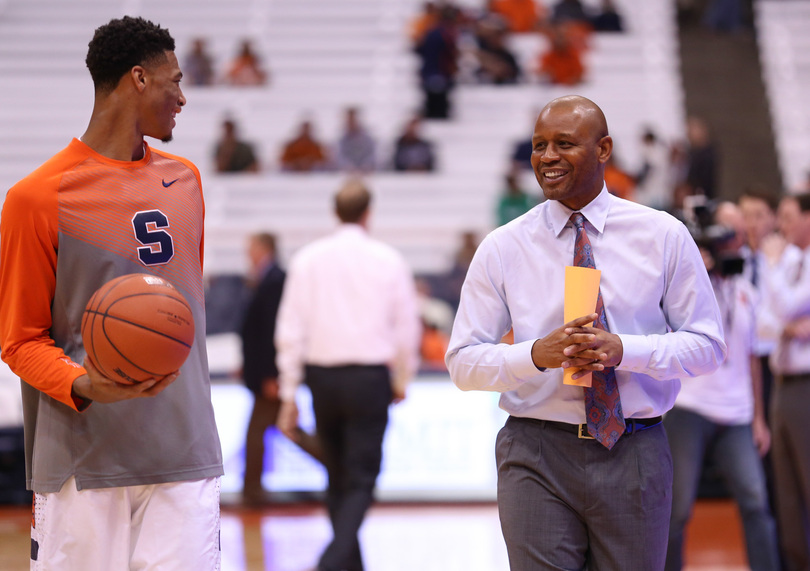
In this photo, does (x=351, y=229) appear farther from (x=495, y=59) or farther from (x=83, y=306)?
(x=495, y=59)

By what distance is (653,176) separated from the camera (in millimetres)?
12547

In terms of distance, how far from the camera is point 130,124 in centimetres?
261

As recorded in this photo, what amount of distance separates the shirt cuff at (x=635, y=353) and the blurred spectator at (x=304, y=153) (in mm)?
11338

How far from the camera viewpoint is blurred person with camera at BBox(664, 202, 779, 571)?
14.5 feet

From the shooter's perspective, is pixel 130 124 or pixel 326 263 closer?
pixel 130 124

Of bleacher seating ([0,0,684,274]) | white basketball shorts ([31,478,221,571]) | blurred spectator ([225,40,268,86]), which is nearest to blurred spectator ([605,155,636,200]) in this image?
bleacher seating ([0,0,684,274])

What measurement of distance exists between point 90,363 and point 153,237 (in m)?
0.40

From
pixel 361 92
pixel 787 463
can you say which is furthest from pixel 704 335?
pixel 361 92

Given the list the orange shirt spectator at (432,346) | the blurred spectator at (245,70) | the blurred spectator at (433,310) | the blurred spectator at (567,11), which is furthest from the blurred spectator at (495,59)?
the orange shirt spectator at (432,346)

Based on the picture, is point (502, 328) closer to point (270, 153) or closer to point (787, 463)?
point (787, 463)

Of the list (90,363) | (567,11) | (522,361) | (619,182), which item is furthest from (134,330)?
(567,11)

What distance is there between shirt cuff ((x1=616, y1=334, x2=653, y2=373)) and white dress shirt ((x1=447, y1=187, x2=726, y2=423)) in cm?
2

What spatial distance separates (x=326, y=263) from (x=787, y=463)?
8.62 feet

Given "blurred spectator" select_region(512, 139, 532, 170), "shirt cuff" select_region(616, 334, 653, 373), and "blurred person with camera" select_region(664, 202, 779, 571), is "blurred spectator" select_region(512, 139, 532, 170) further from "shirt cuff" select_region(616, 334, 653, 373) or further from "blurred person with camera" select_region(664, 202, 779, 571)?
"shirt cuff" select_region(616, 334, 653, 373)
